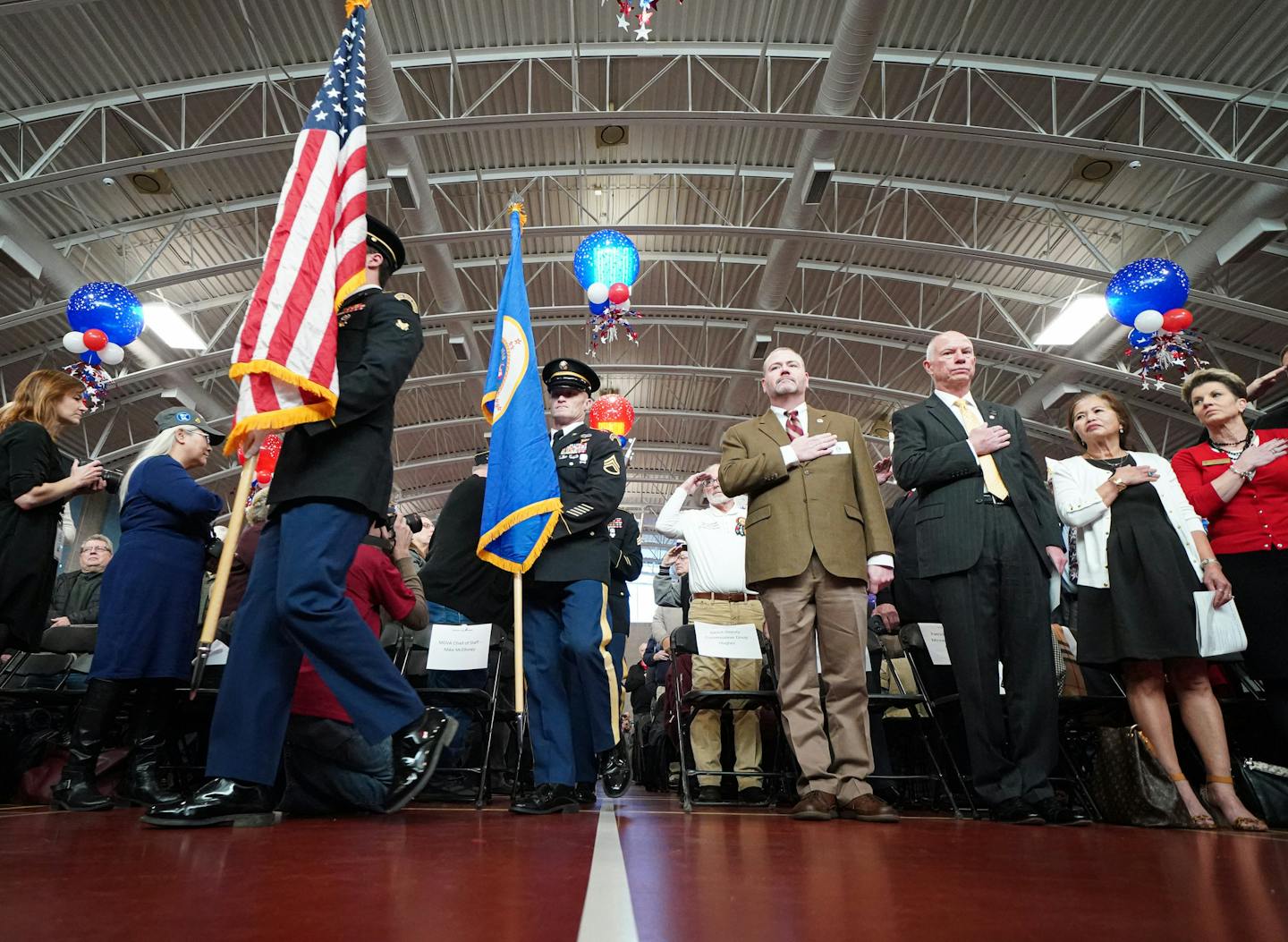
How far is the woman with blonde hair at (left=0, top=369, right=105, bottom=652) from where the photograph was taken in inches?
116

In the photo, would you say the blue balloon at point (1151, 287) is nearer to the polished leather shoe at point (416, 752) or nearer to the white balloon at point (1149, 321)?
the white balloon at point (1149, 321)

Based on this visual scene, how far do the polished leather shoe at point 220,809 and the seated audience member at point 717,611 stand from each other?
2177mm

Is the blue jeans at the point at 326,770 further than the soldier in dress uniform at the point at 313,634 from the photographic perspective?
Yes

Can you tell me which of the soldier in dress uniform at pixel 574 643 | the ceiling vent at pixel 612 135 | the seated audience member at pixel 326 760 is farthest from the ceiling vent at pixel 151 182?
the seated audience member at pixel 326 760

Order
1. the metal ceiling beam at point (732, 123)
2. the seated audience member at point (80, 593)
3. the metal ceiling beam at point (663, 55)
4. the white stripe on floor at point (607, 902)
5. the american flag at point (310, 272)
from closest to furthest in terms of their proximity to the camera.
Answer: the white stripe on floor at point (607, 902), the american flag at point (310, 272), the seated audience member at point (80, 593), the metal ceiling beam at point (732, 123), the metal ceiling beam at point (663, 55)

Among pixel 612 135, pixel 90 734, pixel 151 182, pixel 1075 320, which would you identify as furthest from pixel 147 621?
pixel 1075 320

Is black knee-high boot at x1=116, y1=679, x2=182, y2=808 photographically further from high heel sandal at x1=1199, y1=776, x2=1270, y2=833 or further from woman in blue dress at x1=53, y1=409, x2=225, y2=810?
high heel sandal at x1=1199, y1=776, x2=1270, y2=833

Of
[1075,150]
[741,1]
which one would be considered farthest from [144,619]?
[1075,150]

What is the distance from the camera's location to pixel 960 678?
9.14 feet

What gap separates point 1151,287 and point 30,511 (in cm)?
844

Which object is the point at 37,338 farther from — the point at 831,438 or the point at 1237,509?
the point at 1237,509

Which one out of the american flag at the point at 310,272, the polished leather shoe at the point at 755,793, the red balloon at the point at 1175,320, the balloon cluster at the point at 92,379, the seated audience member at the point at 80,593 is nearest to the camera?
the american flag at the point at 310,272

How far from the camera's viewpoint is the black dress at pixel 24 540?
2.95 meters

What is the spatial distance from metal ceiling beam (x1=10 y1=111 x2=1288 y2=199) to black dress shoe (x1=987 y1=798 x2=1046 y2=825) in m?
6.86
